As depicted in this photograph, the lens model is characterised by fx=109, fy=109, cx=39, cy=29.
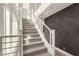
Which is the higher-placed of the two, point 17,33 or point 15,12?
point 15,12

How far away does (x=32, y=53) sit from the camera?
1701 mm

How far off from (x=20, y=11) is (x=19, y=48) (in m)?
0.57

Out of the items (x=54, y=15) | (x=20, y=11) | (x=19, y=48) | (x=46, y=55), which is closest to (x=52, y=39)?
(x=46, y=55)

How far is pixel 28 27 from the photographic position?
5.56 feet

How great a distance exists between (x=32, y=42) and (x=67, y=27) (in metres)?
0.59

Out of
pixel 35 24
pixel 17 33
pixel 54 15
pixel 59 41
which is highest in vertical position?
pixel 54 15

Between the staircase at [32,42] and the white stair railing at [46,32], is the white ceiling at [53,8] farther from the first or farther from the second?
the staircase at [32,42]

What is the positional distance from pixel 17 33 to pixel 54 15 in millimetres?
648

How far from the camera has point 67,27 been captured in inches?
66.2

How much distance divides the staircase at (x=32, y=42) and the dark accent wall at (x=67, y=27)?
23cm

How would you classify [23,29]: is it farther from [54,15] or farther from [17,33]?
[54,15]

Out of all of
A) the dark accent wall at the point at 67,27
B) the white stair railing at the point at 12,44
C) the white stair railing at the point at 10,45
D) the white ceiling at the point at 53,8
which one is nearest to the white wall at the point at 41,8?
the white ceiling at the point at 53,8

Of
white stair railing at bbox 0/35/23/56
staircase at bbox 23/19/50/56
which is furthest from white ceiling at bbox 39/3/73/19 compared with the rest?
white stair railing at bbox 0/35/23/56

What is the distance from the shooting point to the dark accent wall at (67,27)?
1.66 m
